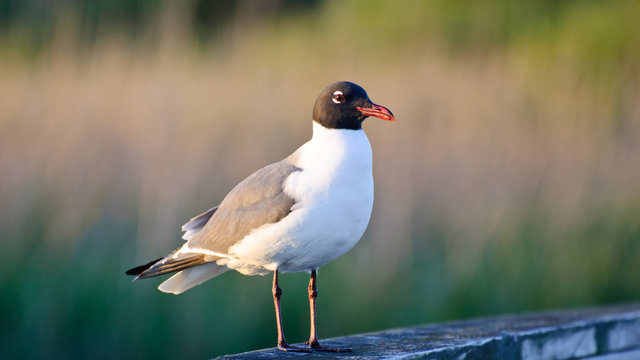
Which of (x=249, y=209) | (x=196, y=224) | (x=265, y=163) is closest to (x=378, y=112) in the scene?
(x=249, y=209)

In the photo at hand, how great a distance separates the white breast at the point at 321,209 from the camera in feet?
6.16

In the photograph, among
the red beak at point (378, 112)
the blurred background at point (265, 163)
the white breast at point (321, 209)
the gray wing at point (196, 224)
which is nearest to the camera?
the white breast at point (321, 209)

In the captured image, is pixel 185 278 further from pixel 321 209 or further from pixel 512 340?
pixel 512 340

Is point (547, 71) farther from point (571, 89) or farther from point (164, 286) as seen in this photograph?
point (164, 286)

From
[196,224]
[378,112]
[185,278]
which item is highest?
[378,112]

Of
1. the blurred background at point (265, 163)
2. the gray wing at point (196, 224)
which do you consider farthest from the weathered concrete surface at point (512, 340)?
the blurred background at point (265, 163)

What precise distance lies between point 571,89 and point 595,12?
4.18 metres

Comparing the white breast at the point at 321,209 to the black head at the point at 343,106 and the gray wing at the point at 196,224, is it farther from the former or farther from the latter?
the gray wing at the point at 196,224

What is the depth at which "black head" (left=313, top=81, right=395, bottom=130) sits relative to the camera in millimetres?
2020

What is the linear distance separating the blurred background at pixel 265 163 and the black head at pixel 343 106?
1.58 metres

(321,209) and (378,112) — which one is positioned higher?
(378,112)

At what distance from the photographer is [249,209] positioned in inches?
79.7

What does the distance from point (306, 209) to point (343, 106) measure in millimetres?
320

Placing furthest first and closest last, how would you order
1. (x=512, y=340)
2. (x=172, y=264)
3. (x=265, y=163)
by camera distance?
(x=265, y=163) < (x=512, y=340) < (x=172, y=264)
